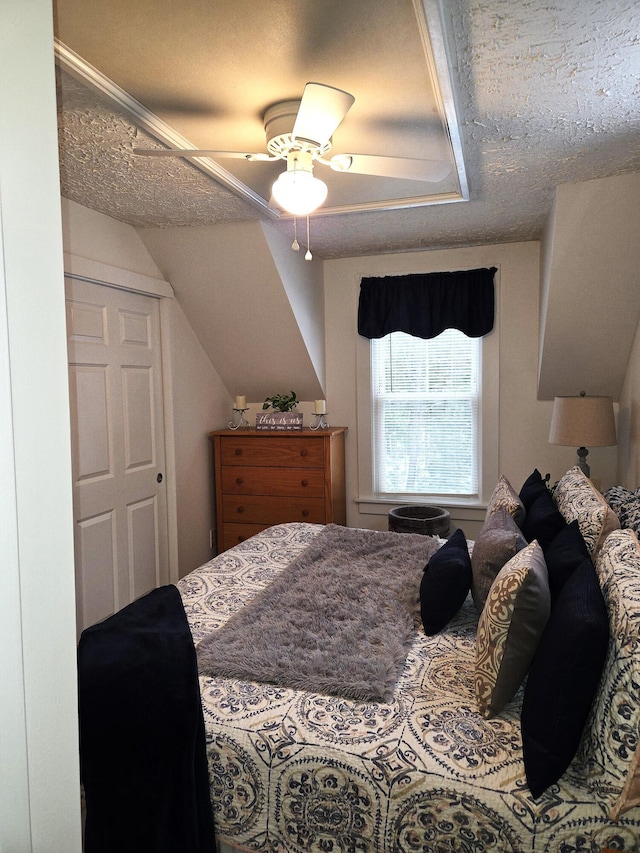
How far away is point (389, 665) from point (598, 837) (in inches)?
25.3

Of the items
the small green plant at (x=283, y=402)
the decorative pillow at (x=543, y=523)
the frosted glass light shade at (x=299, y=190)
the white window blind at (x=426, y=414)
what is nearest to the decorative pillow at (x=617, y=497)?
the decorative pillow at (x=543, y=523)

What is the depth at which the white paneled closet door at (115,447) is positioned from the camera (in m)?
3.05

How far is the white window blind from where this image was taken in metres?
4.28

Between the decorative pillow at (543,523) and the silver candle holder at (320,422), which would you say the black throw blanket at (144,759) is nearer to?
the decorative pillow at (543,523)

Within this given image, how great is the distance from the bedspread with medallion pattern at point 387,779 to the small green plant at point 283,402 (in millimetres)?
2877

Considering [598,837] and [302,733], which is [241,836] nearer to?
[302,733]

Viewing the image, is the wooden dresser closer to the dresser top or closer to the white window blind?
the dresser top

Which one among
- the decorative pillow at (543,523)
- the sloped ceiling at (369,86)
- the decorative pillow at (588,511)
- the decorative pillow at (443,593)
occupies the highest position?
the sloped ceiling at (369,86)

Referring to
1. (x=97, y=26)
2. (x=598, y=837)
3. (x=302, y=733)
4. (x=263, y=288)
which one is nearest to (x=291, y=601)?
(x=302, y=733)

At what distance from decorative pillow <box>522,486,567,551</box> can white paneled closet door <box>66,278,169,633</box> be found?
225 cm

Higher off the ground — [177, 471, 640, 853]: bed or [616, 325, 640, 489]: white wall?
[616, 325, 640, 489]: white wall

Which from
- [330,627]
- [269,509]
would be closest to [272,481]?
[269,509]

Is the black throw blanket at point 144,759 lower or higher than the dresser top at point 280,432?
lower

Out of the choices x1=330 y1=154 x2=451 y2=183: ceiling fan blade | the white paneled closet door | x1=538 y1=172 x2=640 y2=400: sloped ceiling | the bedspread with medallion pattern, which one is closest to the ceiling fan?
x1=330 y1=154 x2=451 y2=183: ceiling fan blade
